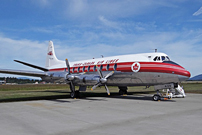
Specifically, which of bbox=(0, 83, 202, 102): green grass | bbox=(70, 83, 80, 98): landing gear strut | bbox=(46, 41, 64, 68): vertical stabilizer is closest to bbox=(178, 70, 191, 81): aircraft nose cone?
bbox=(70, 83, 80, 98): landing gear strut

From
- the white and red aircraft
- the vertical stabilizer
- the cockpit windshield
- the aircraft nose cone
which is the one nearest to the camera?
the aircraft nose cone

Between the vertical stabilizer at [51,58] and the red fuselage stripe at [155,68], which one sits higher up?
the vertical stabilizer at [51,58]

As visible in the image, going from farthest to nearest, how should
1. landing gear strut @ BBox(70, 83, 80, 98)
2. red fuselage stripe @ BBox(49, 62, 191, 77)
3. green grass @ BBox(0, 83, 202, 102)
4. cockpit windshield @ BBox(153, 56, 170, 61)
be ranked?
1. green grass @ BBox(0, 83, 202, 102)
2. landing gear strut @ BBox(70, 83, 80, 98)
3. cockpit windshield @ BBox(153, 56, 170, 61)
4. red fuselage stripe @ BBox(49, 62, 191, 77)

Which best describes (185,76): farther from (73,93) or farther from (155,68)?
(73,93)

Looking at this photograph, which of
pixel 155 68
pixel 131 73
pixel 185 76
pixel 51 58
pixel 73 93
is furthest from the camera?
pixel 51 58

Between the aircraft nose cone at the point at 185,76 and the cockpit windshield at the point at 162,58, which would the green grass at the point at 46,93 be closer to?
the cockpit windshield at the point at 162,58

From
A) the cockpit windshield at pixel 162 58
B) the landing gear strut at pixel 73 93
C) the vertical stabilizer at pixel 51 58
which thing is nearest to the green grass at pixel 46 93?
the landing gear strut at pixel 73 93

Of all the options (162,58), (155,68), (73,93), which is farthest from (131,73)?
(73,93)

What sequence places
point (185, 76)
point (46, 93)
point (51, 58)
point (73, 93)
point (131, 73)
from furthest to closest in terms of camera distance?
point (46, 93) → point (51, 58) → point (73, 93) → point (131, 73) → point (185, 76)

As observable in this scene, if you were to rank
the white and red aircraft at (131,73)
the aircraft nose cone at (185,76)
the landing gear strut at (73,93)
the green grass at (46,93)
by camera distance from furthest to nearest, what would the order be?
the green grass at (46,93) < the landing gear strut at (73,93) < the white and red aircraft at (131,73) < the aircraft nose cone at (185,76)

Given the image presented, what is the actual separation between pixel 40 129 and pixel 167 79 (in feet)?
35.8

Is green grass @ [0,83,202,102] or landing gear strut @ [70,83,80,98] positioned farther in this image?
green grass @ [0,83,202,102]

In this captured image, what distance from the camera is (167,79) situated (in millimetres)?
14828

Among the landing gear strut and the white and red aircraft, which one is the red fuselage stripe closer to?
the white and red aircraft
